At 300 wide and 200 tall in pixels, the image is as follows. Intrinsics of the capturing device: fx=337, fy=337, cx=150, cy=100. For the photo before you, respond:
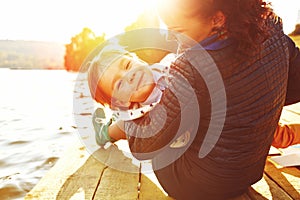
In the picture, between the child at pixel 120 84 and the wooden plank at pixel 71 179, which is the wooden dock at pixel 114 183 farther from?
the child at pixel 120 84

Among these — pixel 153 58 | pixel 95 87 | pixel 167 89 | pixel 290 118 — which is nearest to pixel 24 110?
pixel 153 58

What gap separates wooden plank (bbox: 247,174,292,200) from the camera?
1600 mm

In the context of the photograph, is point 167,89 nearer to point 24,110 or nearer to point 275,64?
point 275,64

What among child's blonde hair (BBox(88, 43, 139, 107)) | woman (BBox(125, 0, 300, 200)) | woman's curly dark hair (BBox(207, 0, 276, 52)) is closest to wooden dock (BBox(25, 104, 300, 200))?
woman (BBox(125, 0, 300, 200))

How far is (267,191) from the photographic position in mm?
1663

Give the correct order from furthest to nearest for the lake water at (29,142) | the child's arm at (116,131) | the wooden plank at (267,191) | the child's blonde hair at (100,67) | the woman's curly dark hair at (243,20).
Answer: the lake water at (29,142) < the child's blonde hair at (100,67) < the child's arm at (116,131) < the wooden plank at (267,191) < the woman's curly dark hair at (243,20)

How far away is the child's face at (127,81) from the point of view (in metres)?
2.10

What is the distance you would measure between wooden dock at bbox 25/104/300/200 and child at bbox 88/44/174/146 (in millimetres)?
279

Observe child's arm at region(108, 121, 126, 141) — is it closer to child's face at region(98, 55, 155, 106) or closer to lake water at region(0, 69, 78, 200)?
child's face at region(98, 55, 155, 106)

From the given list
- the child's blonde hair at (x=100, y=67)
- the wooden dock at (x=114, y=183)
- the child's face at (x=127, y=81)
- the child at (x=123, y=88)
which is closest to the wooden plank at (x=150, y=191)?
the wooden dock at (x=114, y=183)

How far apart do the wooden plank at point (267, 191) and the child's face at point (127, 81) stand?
82cm

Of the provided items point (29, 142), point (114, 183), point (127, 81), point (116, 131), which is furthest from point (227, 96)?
point (29, 142)

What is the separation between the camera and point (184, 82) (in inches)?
46.3

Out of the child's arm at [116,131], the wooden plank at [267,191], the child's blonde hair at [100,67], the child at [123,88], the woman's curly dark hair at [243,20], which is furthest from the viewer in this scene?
the child's blonde hair at [100,67]
